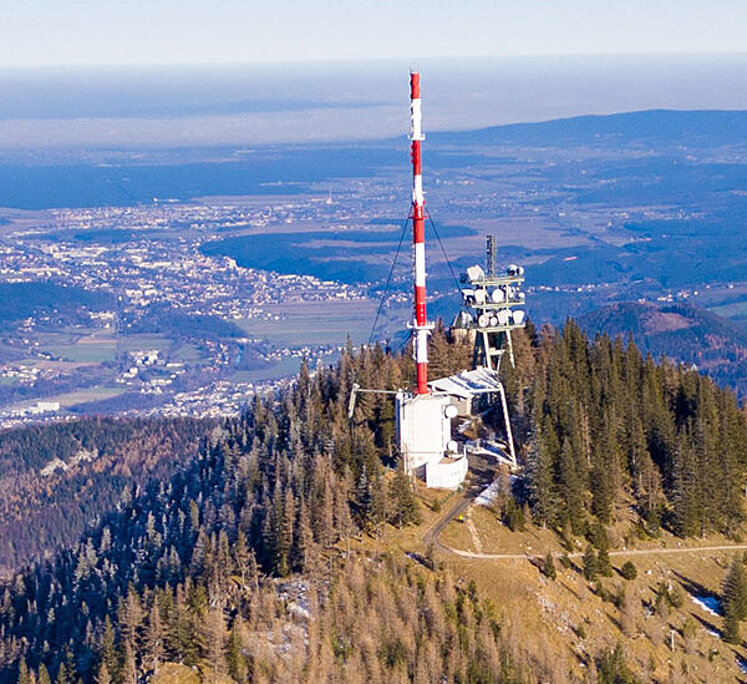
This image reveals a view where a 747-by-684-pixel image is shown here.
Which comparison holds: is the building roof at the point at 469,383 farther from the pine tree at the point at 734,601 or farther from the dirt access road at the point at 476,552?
the pine tree at the point at 734,601

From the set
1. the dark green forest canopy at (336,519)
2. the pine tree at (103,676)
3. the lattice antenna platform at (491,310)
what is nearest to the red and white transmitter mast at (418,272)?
the dark green forest canopy at (336,519)

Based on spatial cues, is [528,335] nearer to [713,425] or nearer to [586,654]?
[713,425]

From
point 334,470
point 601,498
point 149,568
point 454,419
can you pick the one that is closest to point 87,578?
point 149,568

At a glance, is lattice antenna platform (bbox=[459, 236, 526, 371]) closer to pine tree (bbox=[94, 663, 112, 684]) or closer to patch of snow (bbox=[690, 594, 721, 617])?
patch of snow (bbox=[690, 594, 721, 617])

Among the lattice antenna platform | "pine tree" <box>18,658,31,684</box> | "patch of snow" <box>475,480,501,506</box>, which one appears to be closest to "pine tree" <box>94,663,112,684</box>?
"pine tree" <box>18,658,31,684</box>

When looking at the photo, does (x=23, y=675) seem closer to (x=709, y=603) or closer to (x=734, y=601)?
(x=709, y=603)

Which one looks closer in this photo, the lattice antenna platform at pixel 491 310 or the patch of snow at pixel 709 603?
the patch of snow at pixel 709 603
